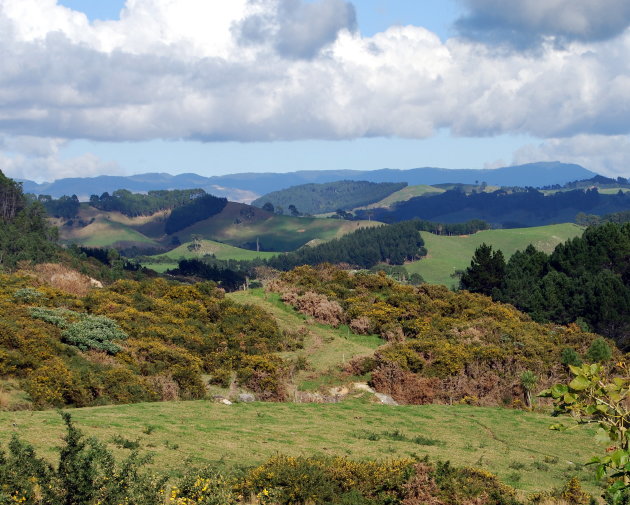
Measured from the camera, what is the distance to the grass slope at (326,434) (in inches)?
760

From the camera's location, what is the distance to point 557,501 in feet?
53.4

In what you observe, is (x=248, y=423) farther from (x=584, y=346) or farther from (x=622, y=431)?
(x=584, y=346)

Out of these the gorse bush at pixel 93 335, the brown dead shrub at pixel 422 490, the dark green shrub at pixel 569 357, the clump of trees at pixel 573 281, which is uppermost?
the brown dead shrub at pixel 422 490

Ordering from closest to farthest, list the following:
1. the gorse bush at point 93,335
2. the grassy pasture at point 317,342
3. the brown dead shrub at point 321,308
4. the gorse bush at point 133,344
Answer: the gorse bush at point 133,344
the gorse bush at point 93,335
the grassy pasture at point 317,342
the brown dead shrub at point 321,308

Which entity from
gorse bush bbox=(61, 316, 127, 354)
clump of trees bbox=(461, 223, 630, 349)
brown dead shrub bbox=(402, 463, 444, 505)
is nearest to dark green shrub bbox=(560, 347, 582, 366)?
gorse bush bbox=(61, 316, 127, 354)

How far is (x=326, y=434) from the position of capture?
23.4 metres

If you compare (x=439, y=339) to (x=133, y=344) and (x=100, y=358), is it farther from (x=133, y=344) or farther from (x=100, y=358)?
(x=100, y=358)

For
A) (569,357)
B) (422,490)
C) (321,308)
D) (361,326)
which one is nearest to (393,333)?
(361,326)

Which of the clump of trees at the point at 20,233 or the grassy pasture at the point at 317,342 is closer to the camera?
the grassy pasture at the point at 317,342

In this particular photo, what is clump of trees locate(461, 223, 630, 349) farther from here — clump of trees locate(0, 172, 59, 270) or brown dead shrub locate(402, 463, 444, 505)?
clump of trees locate(0, 172, 59, 270)

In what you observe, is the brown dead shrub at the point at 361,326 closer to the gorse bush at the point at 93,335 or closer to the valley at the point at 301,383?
the valley at the point at 301,383

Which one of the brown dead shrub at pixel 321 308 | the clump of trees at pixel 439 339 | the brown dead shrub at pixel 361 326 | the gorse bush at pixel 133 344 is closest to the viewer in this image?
the gorse bush at pixel 133 344

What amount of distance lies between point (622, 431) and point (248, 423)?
1911 cm

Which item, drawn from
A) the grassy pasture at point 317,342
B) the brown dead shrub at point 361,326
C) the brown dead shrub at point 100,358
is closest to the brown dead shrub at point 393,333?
the grassy pasture at point 317,342
